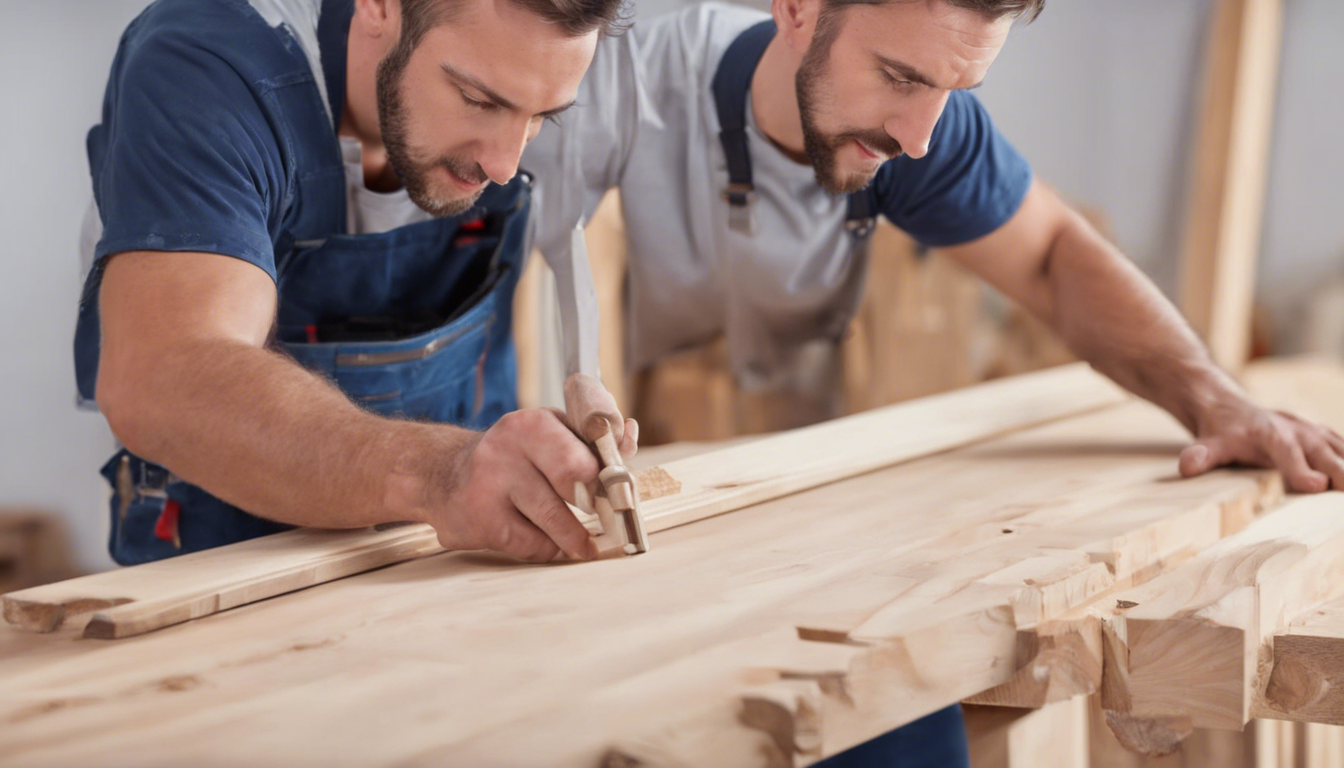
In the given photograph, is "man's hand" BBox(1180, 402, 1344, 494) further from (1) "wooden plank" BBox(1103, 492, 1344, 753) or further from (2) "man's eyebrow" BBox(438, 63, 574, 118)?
(2) "man's eyebrow" BBox(438, 63, 574, 118)

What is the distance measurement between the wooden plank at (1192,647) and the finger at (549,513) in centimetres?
49

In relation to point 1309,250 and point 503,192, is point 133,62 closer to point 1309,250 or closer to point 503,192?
point 503,192

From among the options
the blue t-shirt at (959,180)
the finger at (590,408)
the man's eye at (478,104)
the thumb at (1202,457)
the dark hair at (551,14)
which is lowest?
the thumb at (1202,457)

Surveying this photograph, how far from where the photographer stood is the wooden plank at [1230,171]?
141 inches

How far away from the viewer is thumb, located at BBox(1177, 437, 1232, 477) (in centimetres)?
164

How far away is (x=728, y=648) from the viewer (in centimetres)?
92

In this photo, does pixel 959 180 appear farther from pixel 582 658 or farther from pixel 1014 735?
pixel 582 658

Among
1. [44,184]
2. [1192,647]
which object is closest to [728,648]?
[1192,647]

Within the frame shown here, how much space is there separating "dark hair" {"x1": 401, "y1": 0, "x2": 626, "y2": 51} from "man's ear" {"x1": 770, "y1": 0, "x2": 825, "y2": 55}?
0.33 meters

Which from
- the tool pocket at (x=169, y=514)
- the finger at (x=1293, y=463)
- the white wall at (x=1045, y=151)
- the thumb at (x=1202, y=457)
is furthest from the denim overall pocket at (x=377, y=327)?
the white wall at (x=1045, y=151)

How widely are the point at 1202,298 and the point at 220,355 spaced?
10.2 feet

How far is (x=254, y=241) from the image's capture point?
1322 mm

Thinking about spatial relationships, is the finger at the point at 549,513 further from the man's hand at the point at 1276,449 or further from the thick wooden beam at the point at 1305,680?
the man's hand at the point at 1276,449

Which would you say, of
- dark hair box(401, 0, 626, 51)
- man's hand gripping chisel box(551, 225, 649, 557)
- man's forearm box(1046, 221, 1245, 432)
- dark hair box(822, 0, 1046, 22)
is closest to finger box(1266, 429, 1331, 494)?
man's forearm box(1046, 221, 1245, 432)
